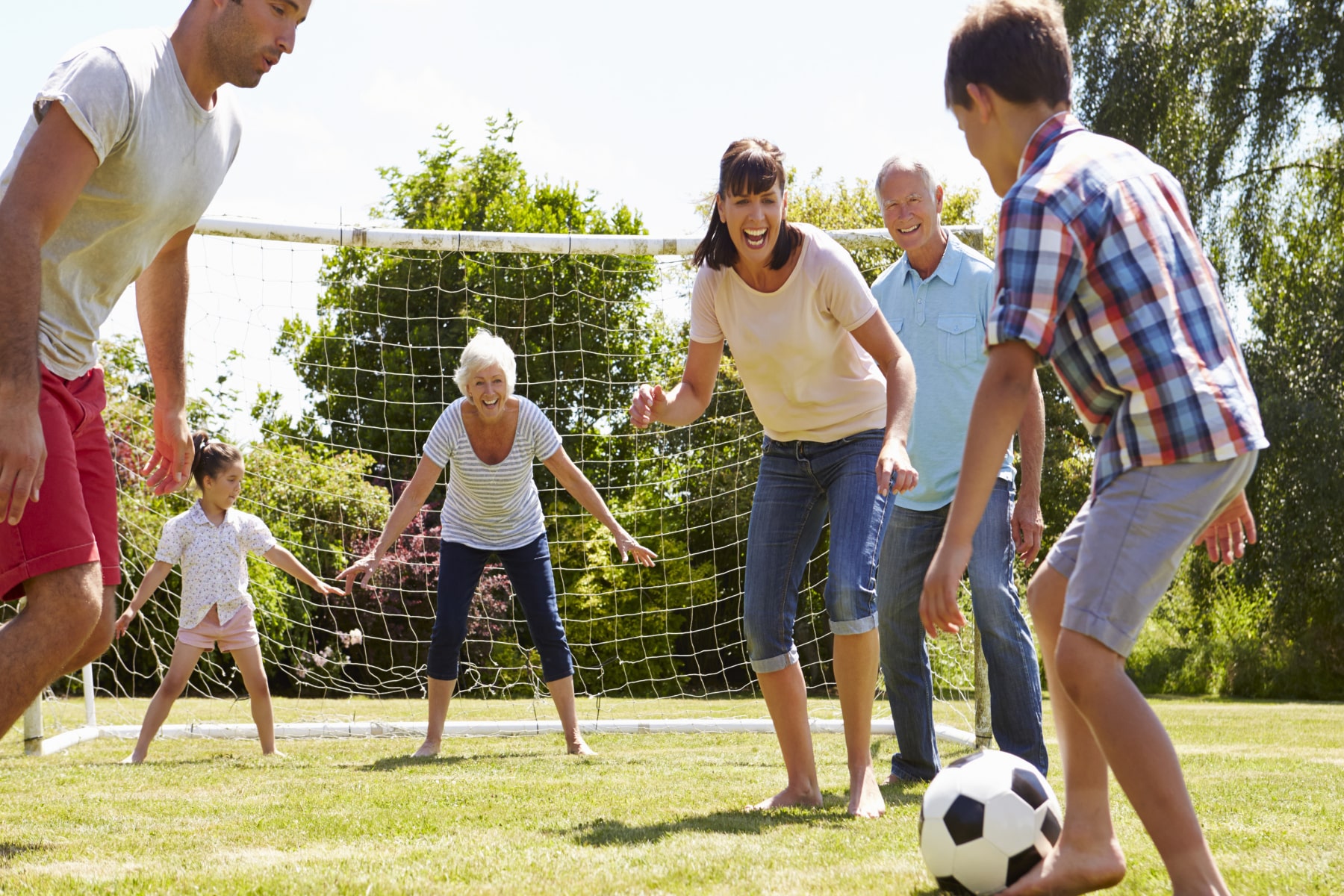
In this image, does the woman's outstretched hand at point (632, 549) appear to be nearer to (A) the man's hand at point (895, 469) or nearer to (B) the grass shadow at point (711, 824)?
(B) the grass shadow at point (711, 824)

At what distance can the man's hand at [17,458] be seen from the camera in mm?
2242

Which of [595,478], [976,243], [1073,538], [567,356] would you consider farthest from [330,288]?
[1073,538]

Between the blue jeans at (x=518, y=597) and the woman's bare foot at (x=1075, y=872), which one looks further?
the blue jeans at (x=518, y=597)

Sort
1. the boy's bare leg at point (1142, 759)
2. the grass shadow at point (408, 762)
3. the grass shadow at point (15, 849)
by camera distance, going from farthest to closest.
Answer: the grass shadow at point (408, 762) < the grass shadow at point (15, 849) < the boy's bare leg at point (1142, 759)

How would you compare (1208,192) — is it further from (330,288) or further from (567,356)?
(330,288)

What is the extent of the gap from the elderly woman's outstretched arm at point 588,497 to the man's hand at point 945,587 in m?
3.47

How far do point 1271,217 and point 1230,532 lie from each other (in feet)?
43.4

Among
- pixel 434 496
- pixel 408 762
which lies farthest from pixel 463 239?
pixel 434 496

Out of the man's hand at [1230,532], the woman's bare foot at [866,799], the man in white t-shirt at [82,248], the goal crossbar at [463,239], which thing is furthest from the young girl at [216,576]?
the man's hand at [1230,532]

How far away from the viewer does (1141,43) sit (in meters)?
14.6

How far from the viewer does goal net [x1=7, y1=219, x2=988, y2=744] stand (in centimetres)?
896

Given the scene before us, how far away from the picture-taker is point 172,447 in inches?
127

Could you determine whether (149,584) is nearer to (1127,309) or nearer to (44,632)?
(44,632)

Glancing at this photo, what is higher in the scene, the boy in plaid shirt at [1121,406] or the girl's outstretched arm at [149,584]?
the boy in plaid shirt at [1121,406]
